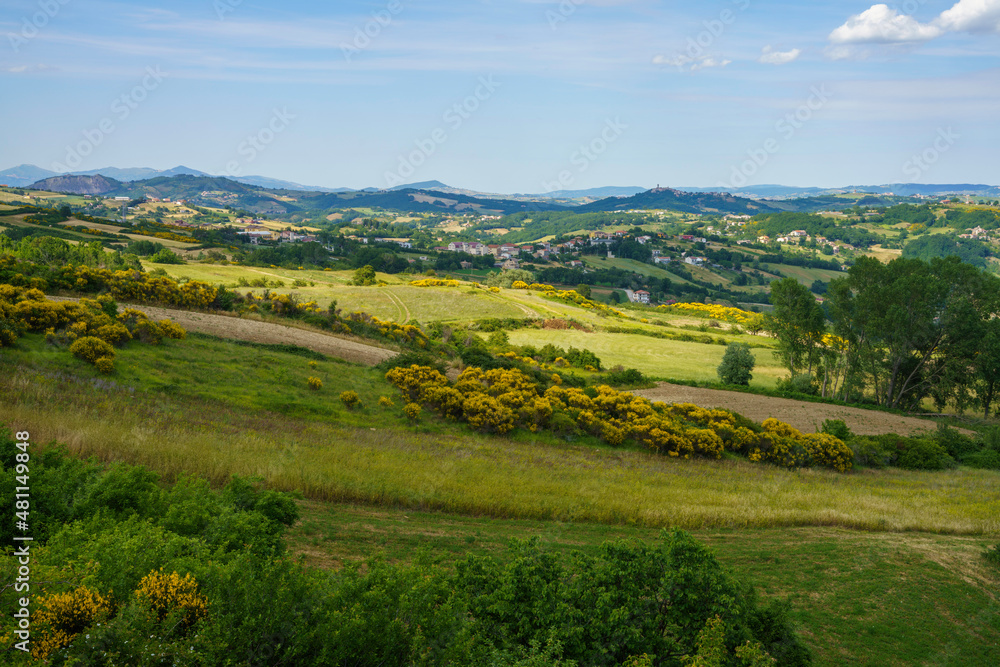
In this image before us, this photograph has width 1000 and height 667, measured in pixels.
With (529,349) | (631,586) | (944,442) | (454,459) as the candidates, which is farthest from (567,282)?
(631,586)

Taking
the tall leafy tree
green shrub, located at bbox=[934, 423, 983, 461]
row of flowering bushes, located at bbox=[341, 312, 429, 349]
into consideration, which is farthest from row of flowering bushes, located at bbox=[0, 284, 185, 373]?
the tall leafy tree

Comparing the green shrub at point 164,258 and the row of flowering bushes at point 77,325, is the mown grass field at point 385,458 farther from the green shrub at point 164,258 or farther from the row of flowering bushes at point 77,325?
the green shrub at point 164,258

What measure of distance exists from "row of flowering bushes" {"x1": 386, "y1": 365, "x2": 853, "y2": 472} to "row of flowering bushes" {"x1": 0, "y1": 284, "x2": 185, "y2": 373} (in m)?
9.66

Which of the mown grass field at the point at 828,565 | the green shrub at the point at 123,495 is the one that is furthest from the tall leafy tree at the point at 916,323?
the green shrub at the point at 123,495

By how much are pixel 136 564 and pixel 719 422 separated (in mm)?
23817

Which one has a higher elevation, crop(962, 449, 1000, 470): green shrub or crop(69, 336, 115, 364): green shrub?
crop(69, 336, 115, 364): green shrub

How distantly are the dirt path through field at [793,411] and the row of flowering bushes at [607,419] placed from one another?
638cm

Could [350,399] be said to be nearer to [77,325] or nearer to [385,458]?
[385,458]

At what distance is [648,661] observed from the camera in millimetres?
5641

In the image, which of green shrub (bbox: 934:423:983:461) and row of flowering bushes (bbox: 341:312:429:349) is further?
row of flowering bushes (bbox: 341:312:429:349)

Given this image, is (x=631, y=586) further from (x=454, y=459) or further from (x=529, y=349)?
(x=529, y=349)

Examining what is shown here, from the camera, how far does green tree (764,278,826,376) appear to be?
42.6 meters

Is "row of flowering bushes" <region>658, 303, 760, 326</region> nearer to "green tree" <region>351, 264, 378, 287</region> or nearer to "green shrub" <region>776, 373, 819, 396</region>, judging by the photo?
"green shrub" <region>776, 373, 819, 396</region>

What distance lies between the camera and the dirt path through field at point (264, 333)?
2702 centimetres
